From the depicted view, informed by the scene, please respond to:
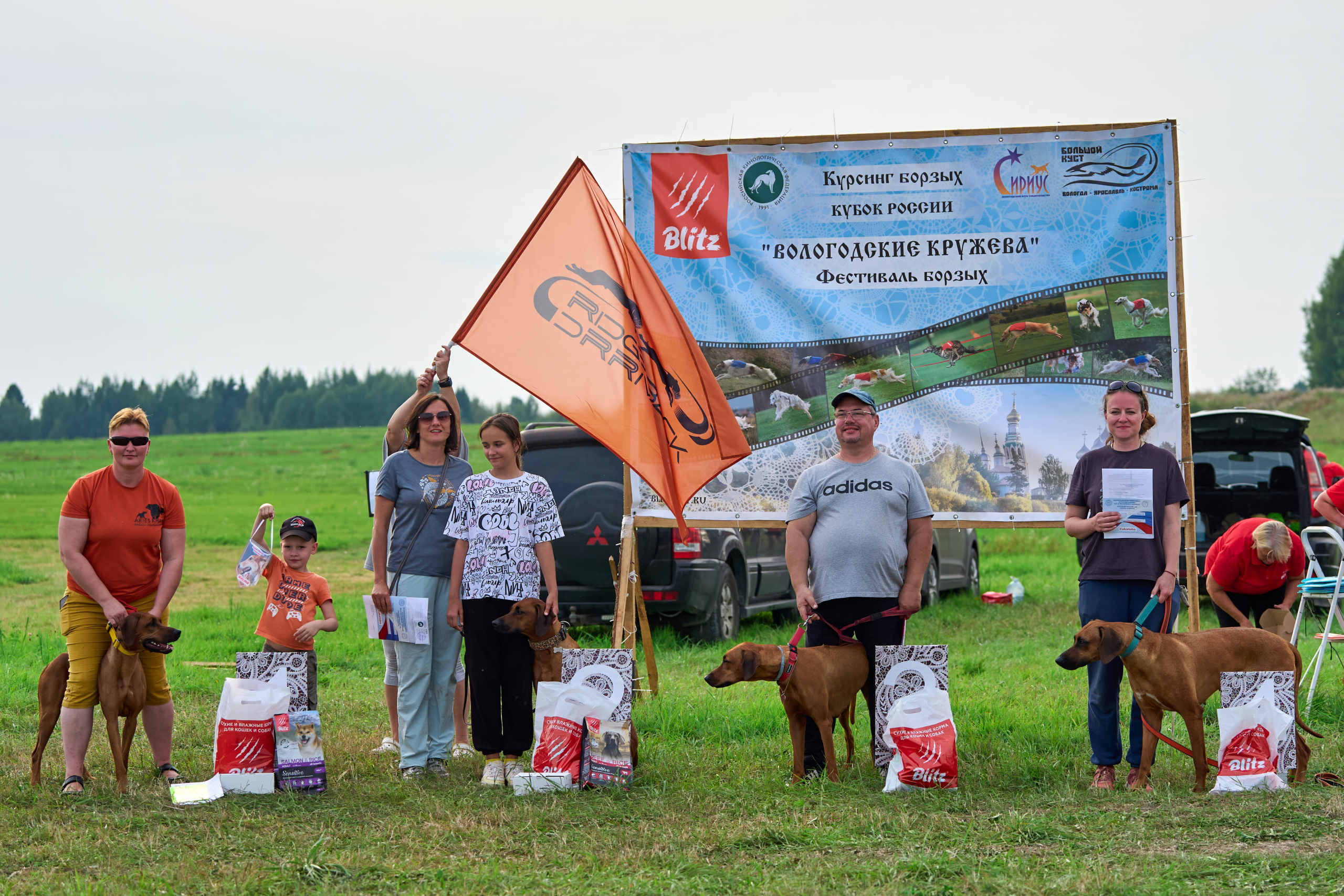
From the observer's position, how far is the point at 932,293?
7.04m

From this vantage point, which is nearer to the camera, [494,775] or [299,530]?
[494,775]

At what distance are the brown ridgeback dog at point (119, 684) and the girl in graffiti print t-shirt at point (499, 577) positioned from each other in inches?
50.8

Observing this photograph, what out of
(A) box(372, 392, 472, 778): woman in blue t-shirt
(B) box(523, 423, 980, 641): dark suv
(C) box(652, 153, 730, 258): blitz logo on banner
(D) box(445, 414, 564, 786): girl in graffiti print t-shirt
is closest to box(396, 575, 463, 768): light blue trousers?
(A) box(372, 392, 472, 778): woman in blue t-shirt

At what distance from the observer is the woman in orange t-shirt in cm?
523

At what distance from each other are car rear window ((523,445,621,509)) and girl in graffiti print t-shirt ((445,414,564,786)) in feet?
13.0

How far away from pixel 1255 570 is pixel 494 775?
399 centimetres

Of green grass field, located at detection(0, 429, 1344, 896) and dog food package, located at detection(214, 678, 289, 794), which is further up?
dog food package, located at detection(214, 678, 289, 794)

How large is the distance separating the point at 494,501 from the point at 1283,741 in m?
3.53

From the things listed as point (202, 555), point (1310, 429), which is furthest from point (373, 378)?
point (202, 555)

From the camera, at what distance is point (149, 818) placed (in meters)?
4.74

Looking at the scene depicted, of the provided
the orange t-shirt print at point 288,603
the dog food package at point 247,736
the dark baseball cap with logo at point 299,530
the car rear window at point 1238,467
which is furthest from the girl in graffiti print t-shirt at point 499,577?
the car rear window at point 1238,467

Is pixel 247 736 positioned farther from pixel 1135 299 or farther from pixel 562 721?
pixel 1135 299

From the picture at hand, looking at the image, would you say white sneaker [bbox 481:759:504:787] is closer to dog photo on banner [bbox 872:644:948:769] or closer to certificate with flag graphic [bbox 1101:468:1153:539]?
dog photo on banner [bbox 872:644:948:769]

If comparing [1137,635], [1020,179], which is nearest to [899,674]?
[1137,635]
